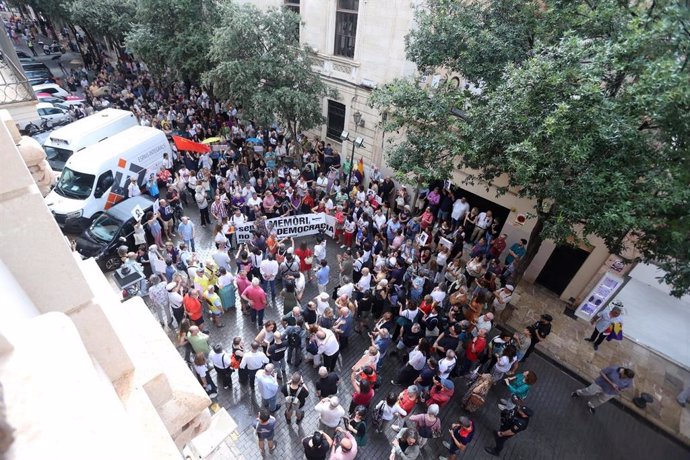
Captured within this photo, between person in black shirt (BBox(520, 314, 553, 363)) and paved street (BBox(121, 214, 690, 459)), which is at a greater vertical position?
person in black shirt (BBox(520, 314, 553, 363))

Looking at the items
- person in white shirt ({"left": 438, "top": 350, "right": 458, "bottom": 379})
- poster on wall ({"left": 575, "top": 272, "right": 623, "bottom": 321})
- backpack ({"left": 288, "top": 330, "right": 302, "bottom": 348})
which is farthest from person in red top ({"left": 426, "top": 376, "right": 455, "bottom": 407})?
poster on wall ({"left": 575, "top": 272, "right": 623, "bottom": 321})

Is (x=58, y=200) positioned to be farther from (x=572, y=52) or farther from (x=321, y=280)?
(x=572, y=52)

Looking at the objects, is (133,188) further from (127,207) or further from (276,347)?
(276,347)

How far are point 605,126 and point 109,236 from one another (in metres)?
12.8

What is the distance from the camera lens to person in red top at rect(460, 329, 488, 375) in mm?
8327

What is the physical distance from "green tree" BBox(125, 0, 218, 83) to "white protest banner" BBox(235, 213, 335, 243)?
1017 centimetres

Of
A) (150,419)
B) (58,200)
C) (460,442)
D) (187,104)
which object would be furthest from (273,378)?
(187,104)

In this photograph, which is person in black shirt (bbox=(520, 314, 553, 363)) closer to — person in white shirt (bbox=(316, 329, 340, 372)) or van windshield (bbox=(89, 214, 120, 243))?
person in white shirt (bbox=(316, 329, 340, 372))

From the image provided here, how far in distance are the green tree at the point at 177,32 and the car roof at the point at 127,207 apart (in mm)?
8312

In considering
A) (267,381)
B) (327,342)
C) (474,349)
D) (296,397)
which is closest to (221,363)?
(267,381)

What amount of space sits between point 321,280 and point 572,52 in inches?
298

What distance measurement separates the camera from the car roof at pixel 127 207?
39.2ft

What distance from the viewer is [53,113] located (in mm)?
19969

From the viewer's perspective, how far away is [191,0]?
Result: 17609 millimetres
